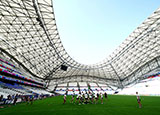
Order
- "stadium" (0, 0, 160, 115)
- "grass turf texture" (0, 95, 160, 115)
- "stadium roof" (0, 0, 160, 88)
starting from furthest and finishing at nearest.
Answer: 1. "stadium roof" (0, 0, 160, 88)
2. "stadium" (0, 0, 160, 115)
3. "grass turf texture" (0, 95, 160, 115)

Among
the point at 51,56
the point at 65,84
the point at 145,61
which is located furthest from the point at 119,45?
the point at 65,84

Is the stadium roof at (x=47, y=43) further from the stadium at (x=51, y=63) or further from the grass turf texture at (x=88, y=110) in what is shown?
the grass turf texture at (x=88, y=110)

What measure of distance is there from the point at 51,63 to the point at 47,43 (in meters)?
12.7

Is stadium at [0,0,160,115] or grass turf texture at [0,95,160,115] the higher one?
stadium at [0,0,160,115]

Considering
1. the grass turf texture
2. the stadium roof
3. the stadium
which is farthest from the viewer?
the stadium roof

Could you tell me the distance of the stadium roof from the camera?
692 inches

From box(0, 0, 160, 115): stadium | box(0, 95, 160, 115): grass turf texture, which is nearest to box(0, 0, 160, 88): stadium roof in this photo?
box(0, 0, 160, 115): stadium

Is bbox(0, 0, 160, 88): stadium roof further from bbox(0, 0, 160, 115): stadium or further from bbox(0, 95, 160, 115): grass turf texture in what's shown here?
bbox(0, 95, 160, 115): grass turf texture

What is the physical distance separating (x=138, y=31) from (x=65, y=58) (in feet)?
Result: 86.9

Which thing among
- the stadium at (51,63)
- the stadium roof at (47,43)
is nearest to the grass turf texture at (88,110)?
the stadium at (51,63)

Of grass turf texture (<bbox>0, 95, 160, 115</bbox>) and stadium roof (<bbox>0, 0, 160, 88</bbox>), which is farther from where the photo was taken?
stadium roof (<bbox>0, 0, 160, 88</bbox>)

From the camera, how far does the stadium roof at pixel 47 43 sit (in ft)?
57.7

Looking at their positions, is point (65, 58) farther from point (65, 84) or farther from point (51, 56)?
point (65, 84)

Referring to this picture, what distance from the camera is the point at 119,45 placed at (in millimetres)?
31578
